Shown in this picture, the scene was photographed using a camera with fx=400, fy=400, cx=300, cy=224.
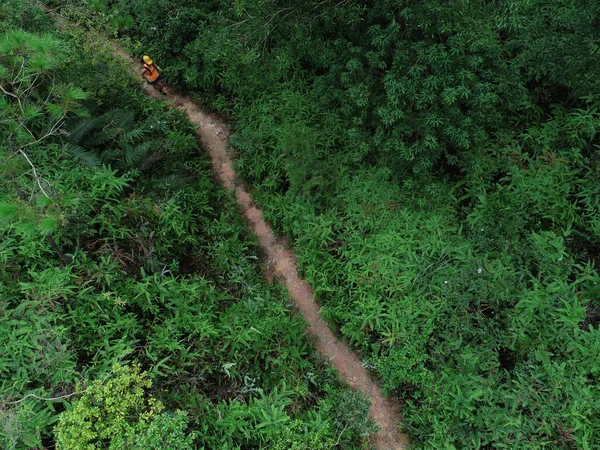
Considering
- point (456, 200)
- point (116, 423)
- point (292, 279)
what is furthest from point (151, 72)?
point (116, 423)

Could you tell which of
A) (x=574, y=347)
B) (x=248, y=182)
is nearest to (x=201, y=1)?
(x=248, y=182)

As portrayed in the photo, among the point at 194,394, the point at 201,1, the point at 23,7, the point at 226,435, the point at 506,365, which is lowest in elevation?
the point at 506,365

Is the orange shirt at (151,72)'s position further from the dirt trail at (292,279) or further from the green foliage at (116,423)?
the green foliage at (116,423)

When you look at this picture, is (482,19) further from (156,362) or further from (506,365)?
(156,362)

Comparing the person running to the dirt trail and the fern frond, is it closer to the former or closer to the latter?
the dirt trail

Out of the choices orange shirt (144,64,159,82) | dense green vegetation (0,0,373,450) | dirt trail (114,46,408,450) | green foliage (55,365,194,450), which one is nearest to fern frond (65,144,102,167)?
dense green vegetation (0,0,373,450)

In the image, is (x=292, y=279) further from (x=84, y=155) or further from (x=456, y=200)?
(x=84, y=155)

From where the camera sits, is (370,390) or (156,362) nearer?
(156,362)
